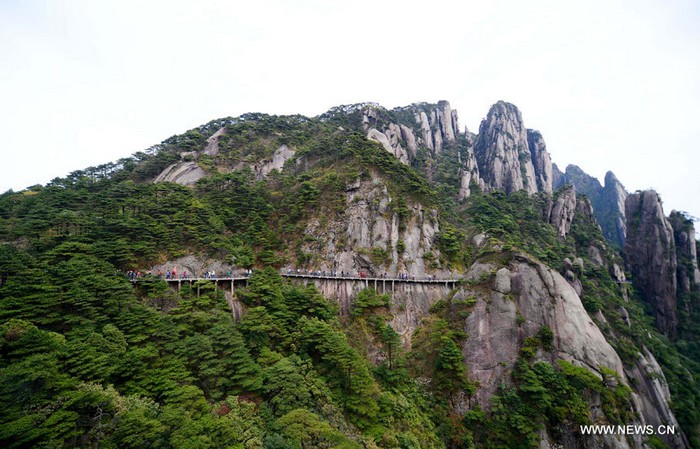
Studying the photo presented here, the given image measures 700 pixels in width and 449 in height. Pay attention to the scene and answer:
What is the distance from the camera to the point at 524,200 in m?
64.9

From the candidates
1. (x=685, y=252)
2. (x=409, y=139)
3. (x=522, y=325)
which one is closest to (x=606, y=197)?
(x=685, y=252)

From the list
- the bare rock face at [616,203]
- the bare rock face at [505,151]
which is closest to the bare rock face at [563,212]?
the bare rock face at [505,151]

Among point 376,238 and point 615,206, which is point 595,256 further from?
point 615,206

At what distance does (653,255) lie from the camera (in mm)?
58406

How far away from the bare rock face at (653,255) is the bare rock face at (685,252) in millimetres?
1667

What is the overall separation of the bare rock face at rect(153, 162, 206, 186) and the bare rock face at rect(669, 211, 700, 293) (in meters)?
89.0

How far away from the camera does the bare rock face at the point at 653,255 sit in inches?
2099

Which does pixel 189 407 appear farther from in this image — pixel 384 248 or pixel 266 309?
pixel 384 248

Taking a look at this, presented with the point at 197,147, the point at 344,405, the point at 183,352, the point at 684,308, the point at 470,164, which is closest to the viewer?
the point at 183,352

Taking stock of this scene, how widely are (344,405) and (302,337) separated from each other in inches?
256

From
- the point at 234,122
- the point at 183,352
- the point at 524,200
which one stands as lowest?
the point at 183,352

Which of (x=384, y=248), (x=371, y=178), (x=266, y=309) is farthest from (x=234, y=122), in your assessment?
(x=266, y=309)

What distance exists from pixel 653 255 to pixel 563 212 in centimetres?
1750

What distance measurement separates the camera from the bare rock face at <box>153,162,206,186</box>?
165ft
